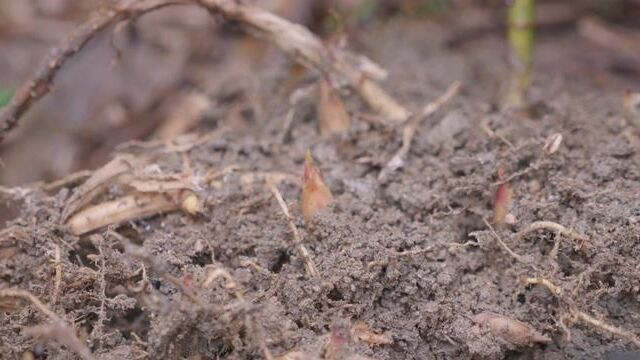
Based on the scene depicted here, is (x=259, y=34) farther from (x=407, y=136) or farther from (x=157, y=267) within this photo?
(x=157, y=267)

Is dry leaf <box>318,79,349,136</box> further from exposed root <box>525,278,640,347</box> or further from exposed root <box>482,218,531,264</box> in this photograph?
exposed root <box>525,278,640,347</box>

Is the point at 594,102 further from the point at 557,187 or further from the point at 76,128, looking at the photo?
the point at 76,128

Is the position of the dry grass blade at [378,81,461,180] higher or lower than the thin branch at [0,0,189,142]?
lower

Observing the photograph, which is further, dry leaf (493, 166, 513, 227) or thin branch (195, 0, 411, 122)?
thin branch (195, 0, 411, 122)

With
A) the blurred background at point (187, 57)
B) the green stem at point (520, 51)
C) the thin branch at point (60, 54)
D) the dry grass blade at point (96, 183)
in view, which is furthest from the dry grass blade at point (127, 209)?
the green stem at point (520, 51)

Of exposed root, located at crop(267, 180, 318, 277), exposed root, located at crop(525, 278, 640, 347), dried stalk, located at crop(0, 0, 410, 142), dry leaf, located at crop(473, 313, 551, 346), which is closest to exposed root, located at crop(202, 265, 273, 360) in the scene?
exposed root, located at crop(267, 180, 318, 277)
